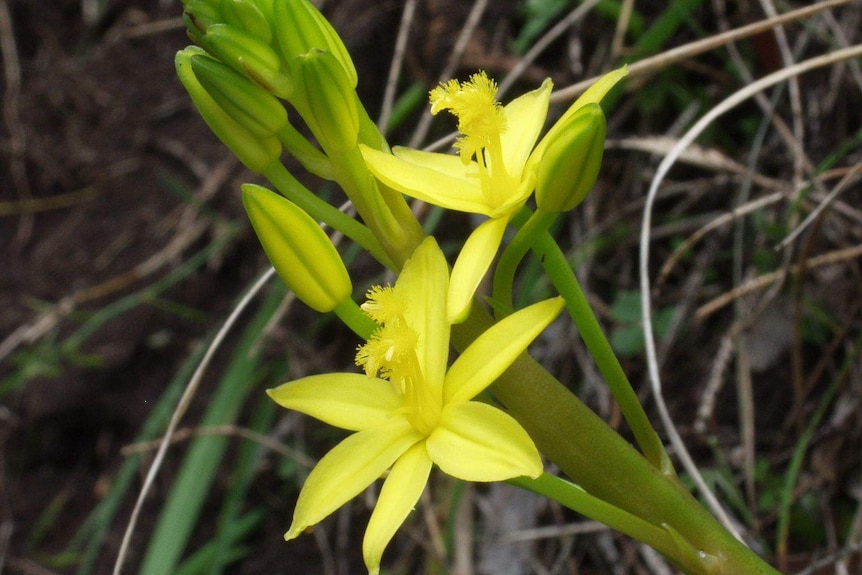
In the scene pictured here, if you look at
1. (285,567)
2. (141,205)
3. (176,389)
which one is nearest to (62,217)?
(141,205)

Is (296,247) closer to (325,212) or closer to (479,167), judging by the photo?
(325,212)

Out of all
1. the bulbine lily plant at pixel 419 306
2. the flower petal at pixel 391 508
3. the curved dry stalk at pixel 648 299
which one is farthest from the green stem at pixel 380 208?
the curved dry stalk at pixel 648 299

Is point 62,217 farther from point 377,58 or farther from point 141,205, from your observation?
point 377,58

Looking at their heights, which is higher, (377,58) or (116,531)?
(377,58)

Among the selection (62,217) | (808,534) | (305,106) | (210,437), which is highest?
(305,106)

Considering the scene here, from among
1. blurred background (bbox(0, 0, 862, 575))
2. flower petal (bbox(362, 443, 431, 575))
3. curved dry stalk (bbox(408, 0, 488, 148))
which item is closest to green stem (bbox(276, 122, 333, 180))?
flower petal (bbox(362, 443, 431, 575))

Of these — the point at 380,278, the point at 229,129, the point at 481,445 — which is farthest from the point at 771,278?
the point at 229,129

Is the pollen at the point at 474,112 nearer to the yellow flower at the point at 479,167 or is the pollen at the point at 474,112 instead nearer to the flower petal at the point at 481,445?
the yellow flower at the point at 479,167
